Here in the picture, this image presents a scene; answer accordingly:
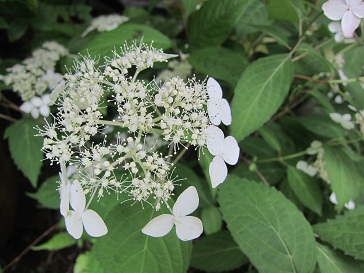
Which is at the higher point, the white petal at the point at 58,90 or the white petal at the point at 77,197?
the white petal at the point at 58,90

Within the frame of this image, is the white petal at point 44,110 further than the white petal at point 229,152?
Yes

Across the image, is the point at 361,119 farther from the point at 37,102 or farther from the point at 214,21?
the point at 37,102

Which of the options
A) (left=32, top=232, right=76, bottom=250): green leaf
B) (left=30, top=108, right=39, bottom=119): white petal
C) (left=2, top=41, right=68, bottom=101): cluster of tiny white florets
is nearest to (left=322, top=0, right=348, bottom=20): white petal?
(left=2, top=41, right=68, bottom=101): cluster of tiny white florets

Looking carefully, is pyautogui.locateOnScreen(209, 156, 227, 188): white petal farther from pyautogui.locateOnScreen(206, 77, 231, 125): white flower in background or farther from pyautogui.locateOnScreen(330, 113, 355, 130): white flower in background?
pyautogui.locateOnScreen(330, 113, 355, 130): white flower in background

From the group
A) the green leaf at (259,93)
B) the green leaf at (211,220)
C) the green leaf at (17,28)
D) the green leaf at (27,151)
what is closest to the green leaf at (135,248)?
the green leaf at (259,93)

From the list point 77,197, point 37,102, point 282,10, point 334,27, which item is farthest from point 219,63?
point 77,197

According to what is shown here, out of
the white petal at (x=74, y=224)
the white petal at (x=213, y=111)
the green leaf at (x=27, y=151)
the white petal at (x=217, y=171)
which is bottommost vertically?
the green leaf at (x=27, y=151)

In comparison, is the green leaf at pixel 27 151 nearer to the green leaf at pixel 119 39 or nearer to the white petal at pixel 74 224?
the green leaf at pixel 119 39
